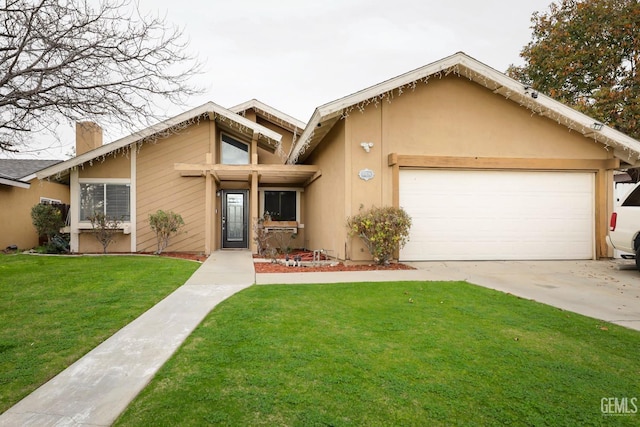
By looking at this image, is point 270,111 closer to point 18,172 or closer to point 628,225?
point 18,172

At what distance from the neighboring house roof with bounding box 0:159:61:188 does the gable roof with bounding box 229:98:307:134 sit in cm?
729

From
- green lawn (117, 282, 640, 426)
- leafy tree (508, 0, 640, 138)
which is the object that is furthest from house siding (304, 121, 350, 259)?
leafy tree (508, 0, 640, 138)

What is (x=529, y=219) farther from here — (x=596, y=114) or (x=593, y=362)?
(x=596, y=114)

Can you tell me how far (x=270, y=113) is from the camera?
14.0 metres

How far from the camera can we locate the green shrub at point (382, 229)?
25.5 feet

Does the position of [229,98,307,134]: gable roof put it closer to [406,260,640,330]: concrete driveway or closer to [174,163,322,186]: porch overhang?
[174,163,322,186]: porch overhang

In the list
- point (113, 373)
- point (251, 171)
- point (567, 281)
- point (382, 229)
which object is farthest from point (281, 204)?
point (113, 373)

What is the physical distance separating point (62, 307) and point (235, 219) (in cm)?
868

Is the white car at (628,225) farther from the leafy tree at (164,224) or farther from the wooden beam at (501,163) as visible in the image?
the leafy tree at (164,224)

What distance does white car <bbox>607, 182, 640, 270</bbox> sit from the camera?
7.13m

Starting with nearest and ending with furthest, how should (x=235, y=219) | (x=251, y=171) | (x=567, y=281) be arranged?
1. (x=567, y=281)
2. (x=251, y=171)
3. (x=235, y=219)

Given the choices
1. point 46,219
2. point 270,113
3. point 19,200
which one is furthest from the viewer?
point 270,113

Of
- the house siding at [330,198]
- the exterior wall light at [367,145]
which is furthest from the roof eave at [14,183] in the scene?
the exterior wall light at [367,145]

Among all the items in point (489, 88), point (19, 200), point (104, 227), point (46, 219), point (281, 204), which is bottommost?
point (104, 227)
